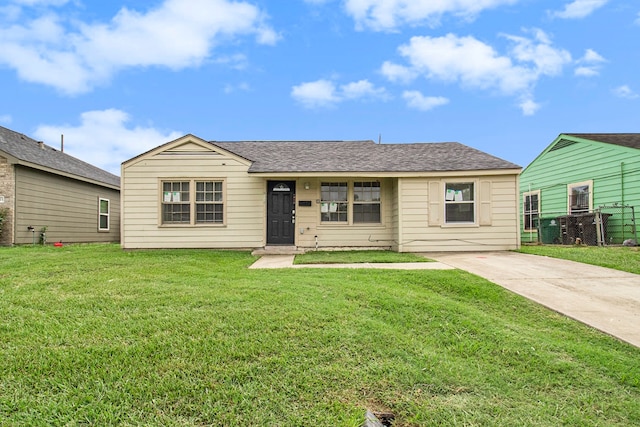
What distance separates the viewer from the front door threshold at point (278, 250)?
34.4 ft

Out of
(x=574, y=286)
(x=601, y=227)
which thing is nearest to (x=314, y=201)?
(x=574, y=286)

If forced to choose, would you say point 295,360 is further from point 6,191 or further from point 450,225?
point 6,191

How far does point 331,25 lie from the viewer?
1048 centimetres

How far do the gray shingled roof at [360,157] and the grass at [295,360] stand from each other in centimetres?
640

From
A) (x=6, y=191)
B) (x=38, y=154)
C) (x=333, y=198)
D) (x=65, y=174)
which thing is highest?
(x=38, y=154)

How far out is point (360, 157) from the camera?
11945 millimetres

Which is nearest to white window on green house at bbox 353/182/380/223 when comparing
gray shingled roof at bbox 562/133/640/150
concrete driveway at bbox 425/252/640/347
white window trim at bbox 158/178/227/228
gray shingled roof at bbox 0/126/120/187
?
concrete driveway at bbox 425/252/640/347

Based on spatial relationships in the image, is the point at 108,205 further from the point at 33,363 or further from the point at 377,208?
the point at 33,363

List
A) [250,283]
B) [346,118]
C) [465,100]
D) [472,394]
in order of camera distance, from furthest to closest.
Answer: [346,118], [465,100], [250,283], [472,394]

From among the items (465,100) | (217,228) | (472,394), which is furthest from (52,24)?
(465,100)

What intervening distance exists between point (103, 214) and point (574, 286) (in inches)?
761

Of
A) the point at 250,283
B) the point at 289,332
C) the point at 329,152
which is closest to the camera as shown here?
the point at 289,332

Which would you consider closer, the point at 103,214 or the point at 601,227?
the point at 601,227

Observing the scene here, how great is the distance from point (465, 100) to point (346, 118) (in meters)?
5.76
